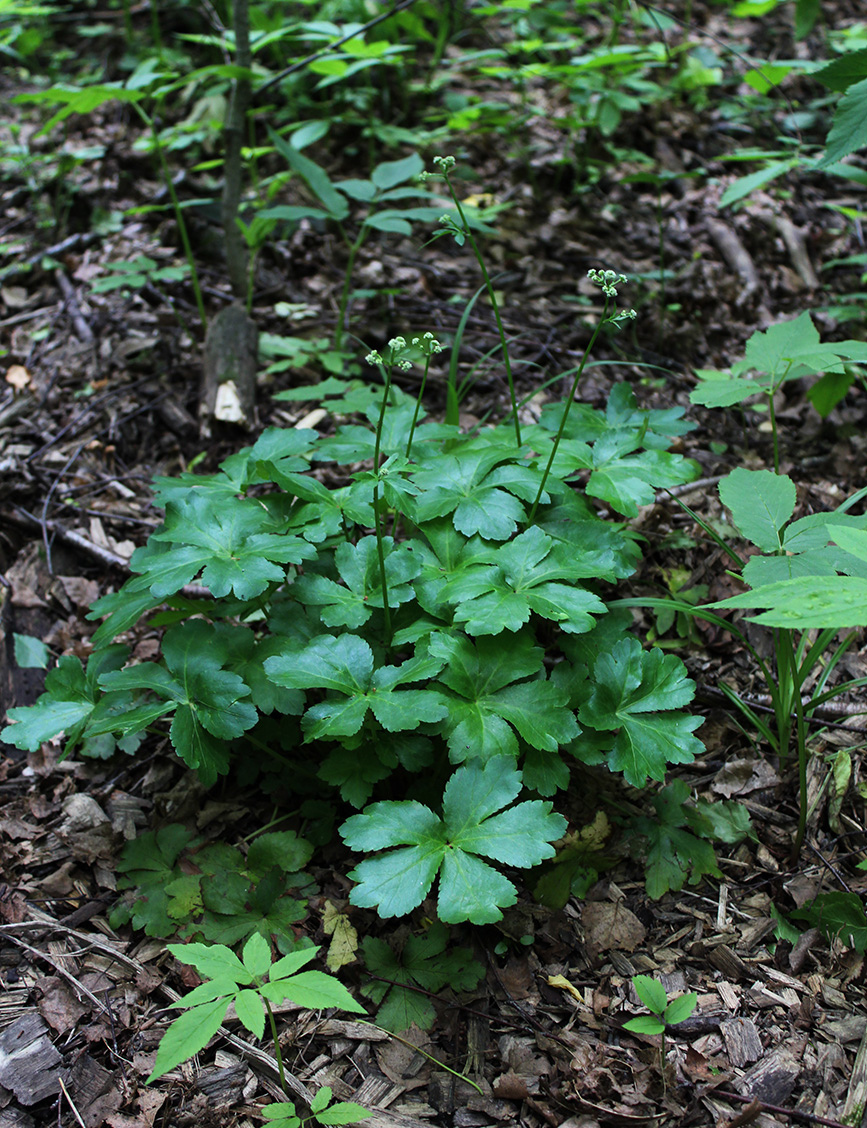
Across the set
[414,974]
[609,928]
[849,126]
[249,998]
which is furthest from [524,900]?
[849,126]

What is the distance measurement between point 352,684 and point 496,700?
1.03 feet

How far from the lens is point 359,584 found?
179 cm

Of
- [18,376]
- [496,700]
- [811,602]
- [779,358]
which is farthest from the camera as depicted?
[18,376]

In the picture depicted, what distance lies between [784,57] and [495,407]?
447cm

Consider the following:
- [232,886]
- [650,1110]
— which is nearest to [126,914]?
[232,886]

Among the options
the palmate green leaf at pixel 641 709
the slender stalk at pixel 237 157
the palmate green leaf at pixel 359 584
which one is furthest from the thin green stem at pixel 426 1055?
the slender stalk at pixel 237 157

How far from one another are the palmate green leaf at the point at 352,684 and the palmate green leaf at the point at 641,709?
37cm

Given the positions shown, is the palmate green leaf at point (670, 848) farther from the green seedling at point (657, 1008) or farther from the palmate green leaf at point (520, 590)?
the palmate green leaf at point (520, 590)

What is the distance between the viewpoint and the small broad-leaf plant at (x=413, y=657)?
5.00 ft

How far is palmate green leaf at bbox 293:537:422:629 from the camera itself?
1719 millimetres

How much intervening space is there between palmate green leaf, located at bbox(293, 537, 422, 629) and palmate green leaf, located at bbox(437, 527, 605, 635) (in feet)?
0.36

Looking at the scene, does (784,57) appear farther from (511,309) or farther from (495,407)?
(495,407)

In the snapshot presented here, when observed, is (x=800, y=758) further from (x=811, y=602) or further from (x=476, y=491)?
(x=476, y=491)

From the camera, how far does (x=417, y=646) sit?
169 cm
